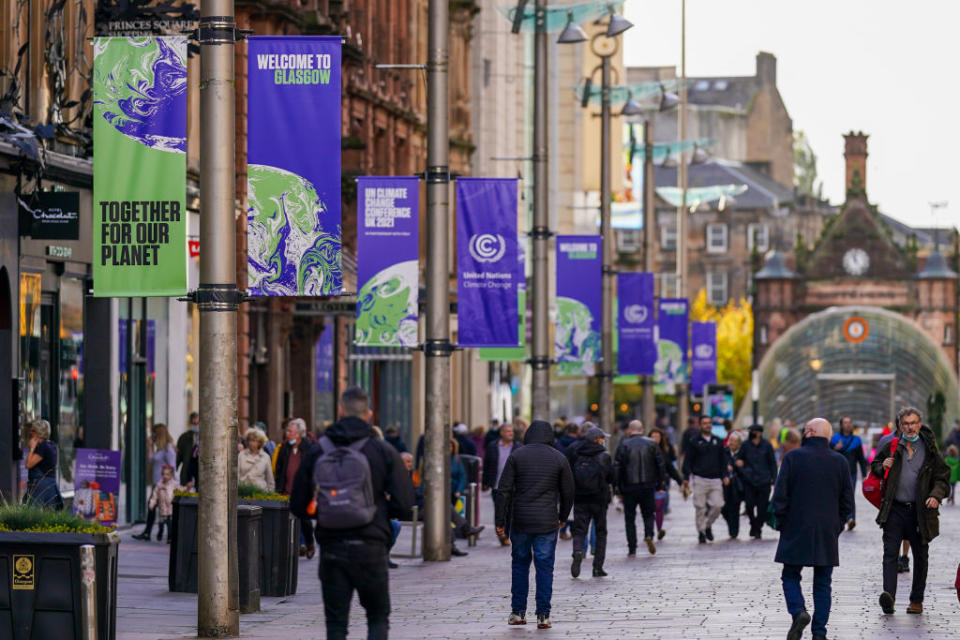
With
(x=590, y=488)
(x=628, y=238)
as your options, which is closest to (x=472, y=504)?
(x=590, y=488)

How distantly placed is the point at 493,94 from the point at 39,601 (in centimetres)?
4988

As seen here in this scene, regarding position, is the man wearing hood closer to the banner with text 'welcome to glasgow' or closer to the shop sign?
the banner with text 'welcome to glasgow'

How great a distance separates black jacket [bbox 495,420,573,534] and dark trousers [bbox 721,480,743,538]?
11772 millimetres

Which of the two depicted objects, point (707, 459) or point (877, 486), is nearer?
point (877, 486)

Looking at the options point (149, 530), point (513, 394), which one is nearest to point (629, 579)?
point (149, 530)

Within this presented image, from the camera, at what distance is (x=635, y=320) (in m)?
43.3

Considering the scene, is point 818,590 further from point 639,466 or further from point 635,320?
point 635,320

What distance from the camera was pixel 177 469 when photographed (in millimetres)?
28406

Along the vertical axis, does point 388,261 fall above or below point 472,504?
above

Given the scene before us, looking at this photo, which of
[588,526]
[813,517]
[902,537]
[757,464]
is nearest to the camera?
[813,517]

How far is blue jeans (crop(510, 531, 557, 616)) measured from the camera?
1677 cm

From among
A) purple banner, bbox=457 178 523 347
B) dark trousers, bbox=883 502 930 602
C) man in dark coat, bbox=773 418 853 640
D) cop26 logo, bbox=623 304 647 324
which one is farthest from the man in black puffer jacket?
cop26 logo, bbox=623 304 647 324

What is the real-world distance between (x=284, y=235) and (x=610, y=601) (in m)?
4.58

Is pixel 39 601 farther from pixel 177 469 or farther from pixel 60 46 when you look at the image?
pixel 177 469
